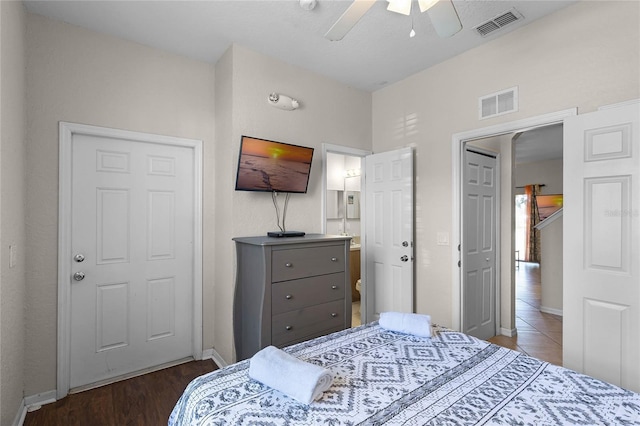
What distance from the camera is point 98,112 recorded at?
2.57 meters

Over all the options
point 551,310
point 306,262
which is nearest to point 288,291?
point 306,262

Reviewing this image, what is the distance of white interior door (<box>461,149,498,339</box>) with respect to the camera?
3.18 meters

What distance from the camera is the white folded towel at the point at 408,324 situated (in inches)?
68.2

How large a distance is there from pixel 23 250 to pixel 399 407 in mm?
2617

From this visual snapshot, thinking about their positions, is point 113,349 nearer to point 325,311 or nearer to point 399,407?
point 325,311

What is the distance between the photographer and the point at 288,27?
102 inches

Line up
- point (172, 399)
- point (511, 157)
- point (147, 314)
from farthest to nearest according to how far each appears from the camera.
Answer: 1. point (511, 157)
2. point (147, 314)
3. point (172, 399)

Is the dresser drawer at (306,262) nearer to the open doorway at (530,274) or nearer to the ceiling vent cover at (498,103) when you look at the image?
the open doorway at (530,274)

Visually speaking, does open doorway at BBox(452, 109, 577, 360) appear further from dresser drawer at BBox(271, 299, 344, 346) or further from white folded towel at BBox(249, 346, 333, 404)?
white folded towel at BBox(249, 346, 333, 404)

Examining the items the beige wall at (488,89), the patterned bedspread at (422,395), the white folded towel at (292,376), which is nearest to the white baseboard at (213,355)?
the patterned bedspread at (422,395)

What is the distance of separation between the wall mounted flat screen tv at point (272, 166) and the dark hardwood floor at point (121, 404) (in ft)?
5.61

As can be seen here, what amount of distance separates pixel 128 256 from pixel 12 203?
947 millimetres

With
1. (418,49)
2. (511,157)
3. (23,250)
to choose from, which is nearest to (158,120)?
(23,250)

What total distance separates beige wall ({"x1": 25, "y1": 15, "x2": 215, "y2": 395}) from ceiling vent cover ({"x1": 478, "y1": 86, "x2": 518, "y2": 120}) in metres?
2.77
